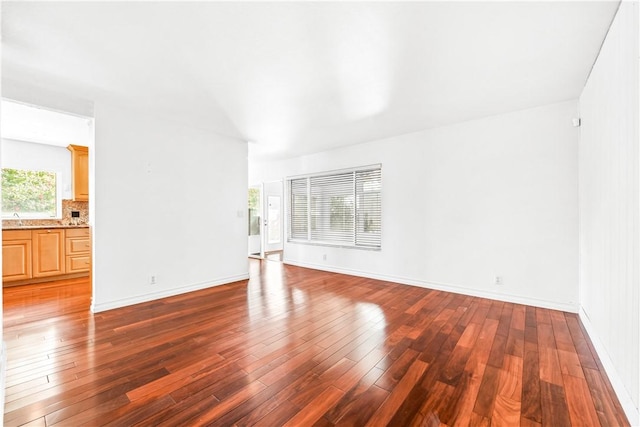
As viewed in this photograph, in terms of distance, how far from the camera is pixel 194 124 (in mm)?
4199

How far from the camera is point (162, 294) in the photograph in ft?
12.9

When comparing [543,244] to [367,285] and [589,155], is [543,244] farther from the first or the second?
[367,285]

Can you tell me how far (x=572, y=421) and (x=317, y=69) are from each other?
10.3 ft

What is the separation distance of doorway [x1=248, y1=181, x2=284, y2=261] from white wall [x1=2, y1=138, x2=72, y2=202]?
3892 mm

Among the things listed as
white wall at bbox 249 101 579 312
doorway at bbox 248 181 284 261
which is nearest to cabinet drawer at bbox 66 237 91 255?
doorway at bbox 248 181 284 261

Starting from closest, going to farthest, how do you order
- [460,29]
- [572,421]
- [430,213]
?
[572,421], [460,29], [430,213]

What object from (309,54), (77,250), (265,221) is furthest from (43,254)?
(309,54)

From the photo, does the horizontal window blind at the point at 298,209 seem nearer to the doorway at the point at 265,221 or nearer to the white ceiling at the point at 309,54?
the doorway at the point at 265,221

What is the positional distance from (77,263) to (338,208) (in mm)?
5044

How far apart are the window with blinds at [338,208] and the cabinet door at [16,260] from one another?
4.64 m

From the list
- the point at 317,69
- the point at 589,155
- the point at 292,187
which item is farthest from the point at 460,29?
the point at 292,187

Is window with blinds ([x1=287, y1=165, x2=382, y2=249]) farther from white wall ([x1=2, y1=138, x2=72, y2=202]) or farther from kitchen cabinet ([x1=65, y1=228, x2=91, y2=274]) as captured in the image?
white wall ([x1=2, y1=138, x2=72, y2=202])

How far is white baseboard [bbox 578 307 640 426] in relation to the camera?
1.54 metres

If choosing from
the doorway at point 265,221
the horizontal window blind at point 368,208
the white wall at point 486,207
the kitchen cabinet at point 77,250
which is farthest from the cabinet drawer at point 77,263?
the white wall at point 486,207
